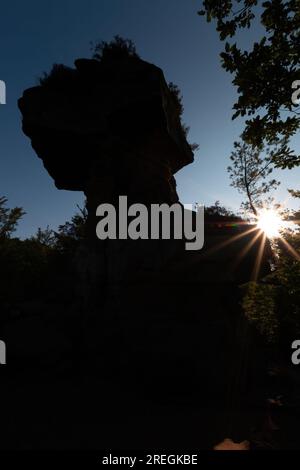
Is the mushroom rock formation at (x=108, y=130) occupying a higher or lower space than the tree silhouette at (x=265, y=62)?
higher

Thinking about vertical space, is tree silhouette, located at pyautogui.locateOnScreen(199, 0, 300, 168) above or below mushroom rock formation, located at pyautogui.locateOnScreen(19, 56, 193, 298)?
below

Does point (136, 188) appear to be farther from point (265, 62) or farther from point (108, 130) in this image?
point (265, 62)

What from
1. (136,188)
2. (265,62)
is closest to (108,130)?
(136,188)

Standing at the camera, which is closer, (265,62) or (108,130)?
(265,62)

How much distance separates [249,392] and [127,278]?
6107mm

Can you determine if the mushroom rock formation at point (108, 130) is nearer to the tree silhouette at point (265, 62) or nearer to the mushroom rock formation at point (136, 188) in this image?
the mushroom rock formation at point (136, 188)

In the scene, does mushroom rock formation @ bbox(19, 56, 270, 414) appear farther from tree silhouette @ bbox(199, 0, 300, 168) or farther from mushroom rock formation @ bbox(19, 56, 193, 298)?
tree silhouette @ bbox(199, 0, 300, 168)

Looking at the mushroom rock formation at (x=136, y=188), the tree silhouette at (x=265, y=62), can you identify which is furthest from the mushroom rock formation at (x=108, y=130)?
the tree silhouette at (x=265, y=62)

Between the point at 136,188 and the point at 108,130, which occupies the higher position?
the point at 108,130

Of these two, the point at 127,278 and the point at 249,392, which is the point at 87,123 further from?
the point at 249,392

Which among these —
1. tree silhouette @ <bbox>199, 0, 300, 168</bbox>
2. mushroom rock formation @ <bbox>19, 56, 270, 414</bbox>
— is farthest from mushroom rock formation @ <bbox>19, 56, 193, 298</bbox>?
tree silhouette @ <bbox>199, 0, 300, 168</bbox>
